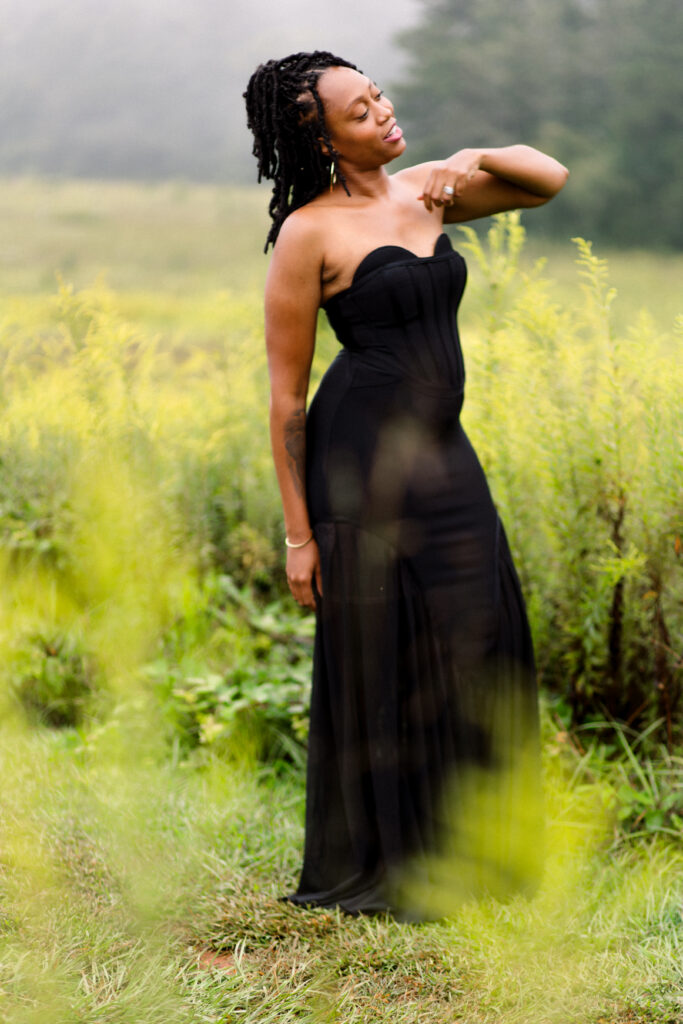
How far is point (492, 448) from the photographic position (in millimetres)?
2717

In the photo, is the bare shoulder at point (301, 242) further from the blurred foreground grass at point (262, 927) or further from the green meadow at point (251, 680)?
the blurred foreground grass at point (262, 927)

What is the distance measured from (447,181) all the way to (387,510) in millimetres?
776

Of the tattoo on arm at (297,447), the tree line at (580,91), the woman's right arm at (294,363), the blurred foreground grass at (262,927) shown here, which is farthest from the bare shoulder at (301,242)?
the tree line at (580,91)

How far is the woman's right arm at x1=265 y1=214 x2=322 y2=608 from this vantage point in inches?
74.3

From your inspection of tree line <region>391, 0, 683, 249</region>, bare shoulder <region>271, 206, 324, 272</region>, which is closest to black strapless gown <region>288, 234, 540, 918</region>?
bare shoulder <region>271, 206, 324, 272</region>

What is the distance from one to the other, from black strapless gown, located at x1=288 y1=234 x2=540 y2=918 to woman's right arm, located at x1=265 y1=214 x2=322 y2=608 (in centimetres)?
4

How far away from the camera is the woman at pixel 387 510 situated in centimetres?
191

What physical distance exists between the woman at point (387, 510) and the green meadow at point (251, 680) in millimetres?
217

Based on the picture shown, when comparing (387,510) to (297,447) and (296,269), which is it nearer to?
(297,447)

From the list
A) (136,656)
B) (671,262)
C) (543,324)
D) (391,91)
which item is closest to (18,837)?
(136,656)

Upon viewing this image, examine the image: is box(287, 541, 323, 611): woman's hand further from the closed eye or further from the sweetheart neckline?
the closed eye

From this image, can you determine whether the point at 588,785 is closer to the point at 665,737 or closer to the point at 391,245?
the point at 665,737

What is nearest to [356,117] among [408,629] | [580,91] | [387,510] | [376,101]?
[376,101]

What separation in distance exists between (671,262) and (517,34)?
5.89 meters
